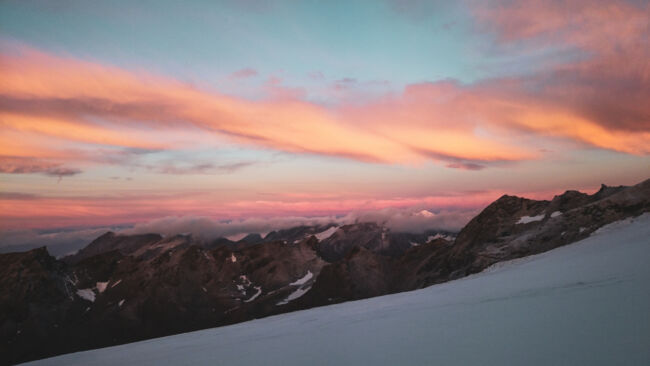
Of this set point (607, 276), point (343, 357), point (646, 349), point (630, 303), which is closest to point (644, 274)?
point (607, 276)

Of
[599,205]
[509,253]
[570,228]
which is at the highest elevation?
[599,205]

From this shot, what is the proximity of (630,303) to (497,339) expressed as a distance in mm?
2082

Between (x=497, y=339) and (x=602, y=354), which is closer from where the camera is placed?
(x=602, y=354)

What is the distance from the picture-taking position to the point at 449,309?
22.3ft

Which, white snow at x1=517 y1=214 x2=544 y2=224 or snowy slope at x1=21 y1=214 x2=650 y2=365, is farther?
white snow at x1=517 y1=214 x2=544 y2=224

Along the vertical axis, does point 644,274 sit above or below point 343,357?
above

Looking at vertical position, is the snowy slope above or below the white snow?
above

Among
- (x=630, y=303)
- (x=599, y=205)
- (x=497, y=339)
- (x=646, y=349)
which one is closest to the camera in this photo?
(x=646, y=349)

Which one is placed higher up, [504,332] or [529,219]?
[504,332]

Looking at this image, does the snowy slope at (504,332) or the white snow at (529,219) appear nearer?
the snowy slope at (504,332)

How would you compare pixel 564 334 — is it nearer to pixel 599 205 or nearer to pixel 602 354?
pixel 602 354

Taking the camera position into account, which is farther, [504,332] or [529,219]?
[529,219]

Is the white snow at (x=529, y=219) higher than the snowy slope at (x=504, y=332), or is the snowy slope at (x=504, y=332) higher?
the snowy slope at (x=504, y=332)

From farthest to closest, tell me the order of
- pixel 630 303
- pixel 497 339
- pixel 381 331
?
pixel 381 331
pixel 630 303
pixel 497 339
